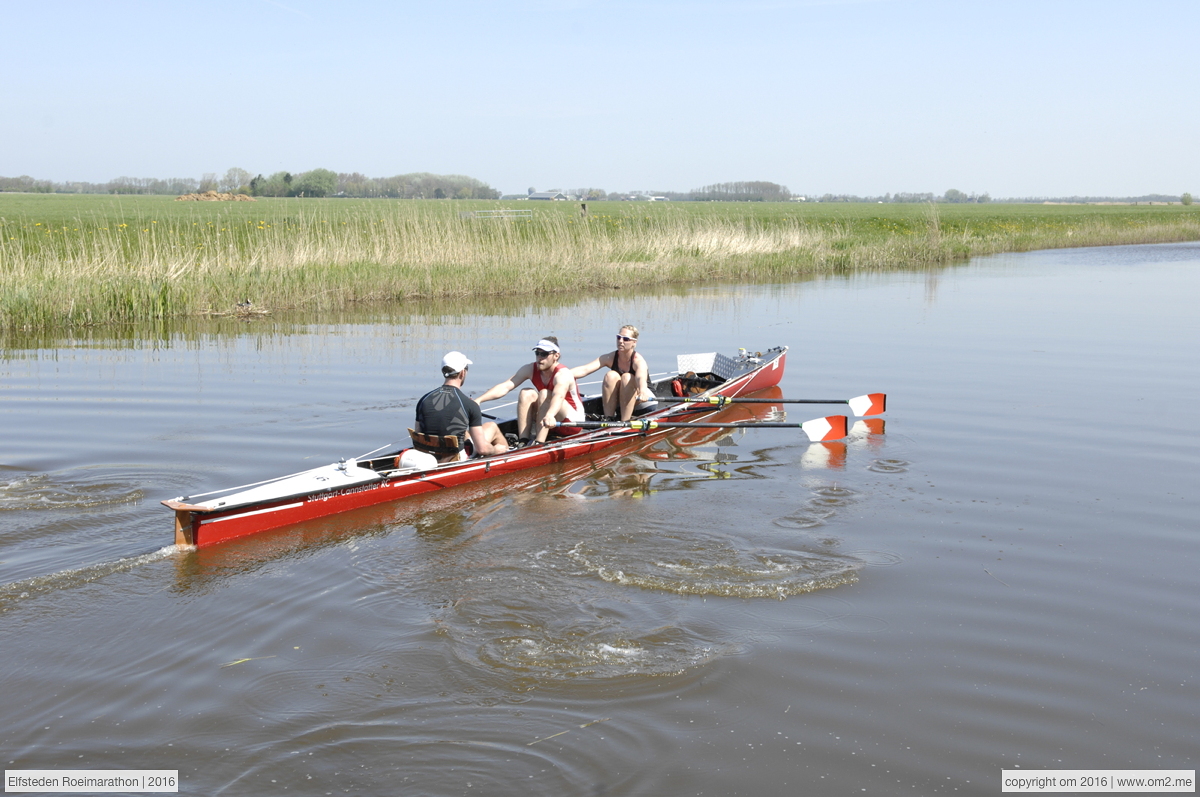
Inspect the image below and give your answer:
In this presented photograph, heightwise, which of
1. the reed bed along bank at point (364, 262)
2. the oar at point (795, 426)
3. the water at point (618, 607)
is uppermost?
the reed bed along bank at point (364, 262)

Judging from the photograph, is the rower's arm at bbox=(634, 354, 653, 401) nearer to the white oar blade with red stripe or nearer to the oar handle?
the oar handle

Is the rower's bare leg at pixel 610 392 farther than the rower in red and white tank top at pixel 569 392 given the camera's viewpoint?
Yes

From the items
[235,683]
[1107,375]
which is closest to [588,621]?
[235,683]

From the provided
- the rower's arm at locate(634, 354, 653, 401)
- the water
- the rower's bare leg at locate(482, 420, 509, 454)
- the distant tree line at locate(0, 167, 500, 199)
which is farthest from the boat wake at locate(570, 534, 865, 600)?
the distant tree line at locate(0, 167, 500, 199)

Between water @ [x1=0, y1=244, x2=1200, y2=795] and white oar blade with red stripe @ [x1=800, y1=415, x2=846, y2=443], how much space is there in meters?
0.28

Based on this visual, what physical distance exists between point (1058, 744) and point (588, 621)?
249 centimetres

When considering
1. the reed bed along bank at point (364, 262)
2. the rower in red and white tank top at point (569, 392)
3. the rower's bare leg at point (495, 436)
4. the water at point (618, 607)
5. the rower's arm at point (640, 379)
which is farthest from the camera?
the reed bed along bank at point (364, 262)

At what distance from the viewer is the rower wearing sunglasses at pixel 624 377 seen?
10516 mm

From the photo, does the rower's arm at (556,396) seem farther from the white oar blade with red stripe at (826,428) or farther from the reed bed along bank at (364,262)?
the reed bed along bank at (364,262)

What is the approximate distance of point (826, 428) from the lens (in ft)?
33.6

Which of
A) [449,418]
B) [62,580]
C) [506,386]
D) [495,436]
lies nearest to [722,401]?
[506,386]

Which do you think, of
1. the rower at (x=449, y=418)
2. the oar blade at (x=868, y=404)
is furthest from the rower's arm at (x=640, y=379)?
the rower at (x=449, y=418)

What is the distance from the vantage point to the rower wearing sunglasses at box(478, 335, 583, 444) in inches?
371

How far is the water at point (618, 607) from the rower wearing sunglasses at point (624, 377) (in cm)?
69
